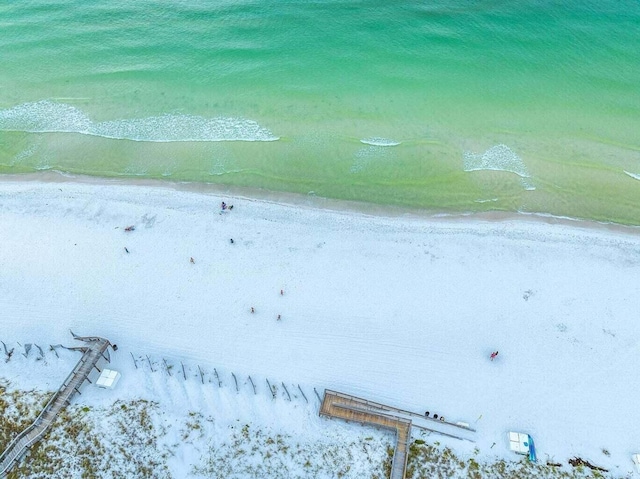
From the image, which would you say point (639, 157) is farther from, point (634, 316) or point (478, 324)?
point (478, 324)

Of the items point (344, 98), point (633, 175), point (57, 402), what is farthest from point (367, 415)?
point (633, 175)

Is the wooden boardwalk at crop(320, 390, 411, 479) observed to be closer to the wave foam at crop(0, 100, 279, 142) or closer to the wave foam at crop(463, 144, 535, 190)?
the wave foam at crop(463, 144, 535, 190)

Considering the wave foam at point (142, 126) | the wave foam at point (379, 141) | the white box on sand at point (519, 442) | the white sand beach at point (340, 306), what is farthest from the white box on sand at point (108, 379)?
the wave foam at point (379, 141)

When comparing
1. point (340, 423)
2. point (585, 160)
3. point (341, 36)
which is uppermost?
point (341, 36)

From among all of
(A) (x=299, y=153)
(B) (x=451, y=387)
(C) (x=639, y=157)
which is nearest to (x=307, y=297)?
(B) (x=451, y=387)

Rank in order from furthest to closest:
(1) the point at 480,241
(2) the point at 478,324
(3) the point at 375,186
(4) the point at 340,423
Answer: (3) the point at 375,186
(1) the point at 480,241
(2) the point at 478,324
(4) the point at 340,423

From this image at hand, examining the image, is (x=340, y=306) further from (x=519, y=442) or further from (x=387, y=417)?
(x=519, y=442)

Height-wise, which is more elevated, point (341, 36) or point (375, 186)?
point (341, 36)
